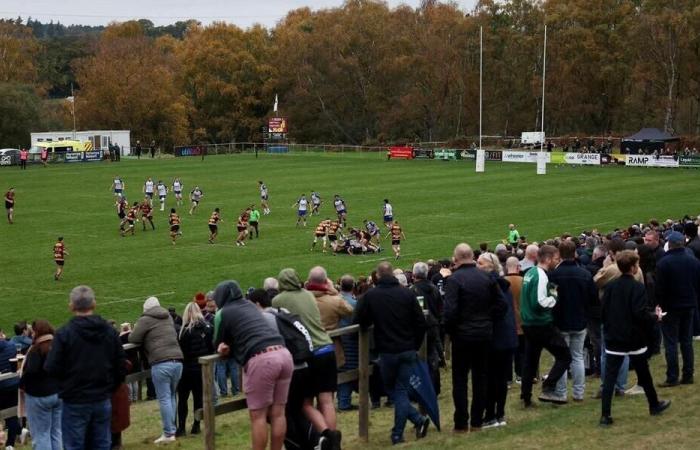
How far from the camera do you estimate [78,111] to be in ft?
334

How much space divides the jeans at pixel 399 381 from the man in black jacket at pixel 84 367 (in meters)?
2.56

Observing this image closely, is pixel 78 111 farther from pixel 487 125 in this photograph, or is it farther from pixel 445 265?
pixel 445 265

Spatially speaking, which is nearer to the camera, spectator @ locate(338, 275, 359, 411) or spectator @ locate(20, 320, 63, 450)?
spectator @ locate(20, 320, 63, 450)

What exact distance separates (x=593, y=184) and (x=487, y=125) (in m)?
45.0

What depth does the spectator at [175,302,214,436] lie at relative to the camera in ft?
36.8

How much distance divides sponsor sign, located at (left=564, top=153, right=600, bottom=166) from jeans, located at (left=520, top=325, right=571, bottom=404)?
5957 cm

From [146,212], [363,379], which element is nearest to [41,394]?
[363,379]

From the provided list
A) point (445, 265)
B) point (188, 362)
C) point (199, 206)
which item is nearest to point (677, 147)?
point (199, 206)

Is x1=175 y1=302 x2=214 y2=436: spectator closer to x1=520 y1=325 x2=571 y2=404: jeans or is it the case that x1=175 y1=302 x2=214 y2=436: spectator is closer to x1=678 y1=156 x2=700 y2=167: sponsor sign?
x1=520 y1=325 x2=571 y2=404: jeans

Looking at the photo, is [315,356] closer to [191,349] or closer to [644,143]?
[191,349]

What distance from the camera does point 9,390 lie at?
10742 millimetres

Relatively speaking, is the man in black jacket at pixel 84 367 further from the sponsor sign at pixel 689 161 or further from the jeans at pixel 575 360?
the sponsor sign at pixel 689 161

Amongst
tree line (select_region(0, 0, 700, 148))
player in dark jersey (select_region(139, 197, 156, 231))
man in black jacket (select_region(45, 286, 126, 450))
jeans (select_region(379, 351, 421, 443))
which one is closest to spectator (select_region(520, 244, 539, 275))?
jeans (select_region(379, 351, 421, 443))

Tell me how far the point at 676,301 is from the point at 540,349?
1.81 meters
